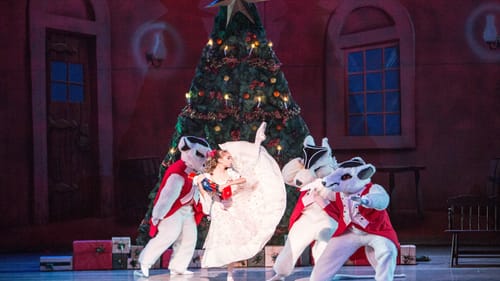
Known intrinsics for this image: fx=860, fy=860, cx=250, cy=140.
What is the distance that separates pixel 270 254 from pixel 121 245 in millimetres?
1415

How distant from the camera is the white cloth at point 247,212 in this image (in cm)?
663

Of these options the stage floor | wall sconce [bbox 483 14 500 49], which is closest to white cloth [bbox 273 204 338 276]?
the stage floor

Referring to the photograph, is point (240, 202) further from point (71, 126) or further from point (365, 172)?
point (71, 126)

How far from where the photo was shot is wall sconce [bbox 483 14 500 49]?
9.20m

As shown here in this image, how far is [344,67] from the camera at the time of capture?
9367 mm

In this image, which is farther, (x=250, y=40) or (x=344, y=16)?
(x=344, y=16)

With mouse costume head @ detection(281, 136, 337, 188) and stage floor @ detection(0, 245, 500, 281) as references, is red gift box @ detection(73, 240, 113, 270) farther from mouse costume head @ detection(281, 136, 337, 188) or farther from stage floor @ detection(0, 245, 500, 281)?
Answer: mouse costume head @ detection(281, 136, 337, 188)

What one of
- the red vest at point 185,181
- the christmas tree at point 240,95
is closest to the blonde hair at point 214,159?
the red vest at point 185,181

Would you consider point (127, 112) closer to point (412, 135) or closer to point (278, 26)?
point (278, 26)

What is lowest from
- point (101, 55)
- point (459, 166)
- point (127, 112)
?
point (459, 166)

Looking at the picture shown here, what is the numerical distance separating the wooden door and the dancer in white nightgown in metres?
2.94

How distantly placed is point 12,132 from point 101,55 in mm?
1281

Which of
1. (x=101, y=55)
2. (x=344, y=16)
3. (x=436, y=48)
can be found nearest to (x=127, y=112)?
(x=101, y=55)

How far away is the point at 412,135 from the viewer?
9250 mm
